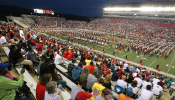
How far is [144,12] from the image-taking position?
7175cm

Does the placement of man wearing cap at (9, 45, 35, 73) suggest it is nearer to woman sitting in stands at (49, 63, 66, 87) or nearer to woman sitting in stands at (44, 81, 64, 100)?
woman sitting in stands at (49, 63, 66, 87)

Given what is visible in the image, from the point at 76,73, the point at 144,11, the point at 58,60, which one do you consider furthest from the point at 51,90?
the point at 144,11

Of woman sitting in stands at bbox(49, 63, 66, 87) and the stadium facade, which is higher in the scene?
the stadium facade

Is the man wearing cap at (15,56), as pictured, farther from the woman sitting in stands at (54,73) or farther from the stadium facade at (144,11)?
the stadium facade at (144,11)

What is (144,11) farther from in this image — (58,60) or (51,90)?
(51,90)

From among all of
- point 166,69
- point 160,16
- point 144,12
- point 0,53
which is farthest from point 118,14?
point 0,53

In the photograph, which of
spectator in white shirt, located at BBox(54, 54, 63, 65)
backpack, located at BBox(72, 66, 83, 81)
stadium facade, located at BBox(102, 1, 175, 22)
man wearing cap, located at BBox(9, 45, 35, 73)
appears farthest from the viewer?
stadium facade, located at BBox(102, 1, 175, 22)

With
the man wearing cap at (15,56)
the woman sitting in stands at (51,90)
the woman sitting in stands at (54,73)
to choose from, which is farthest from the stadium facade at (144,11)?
the woman sitting in stands at (51,90)

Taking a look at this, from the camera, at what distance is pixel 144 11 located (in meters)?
71.8

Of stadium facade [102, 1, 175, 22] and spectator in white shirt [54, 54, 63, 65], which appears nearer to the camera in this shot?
spectator in white shirt [54, 54, 63, 65]

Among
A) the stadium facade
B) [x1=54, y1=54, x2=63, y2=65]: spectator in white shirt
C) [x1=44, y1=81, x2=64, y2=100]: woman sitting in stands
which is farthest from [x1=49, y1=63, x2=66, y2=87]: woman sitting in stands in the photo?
the stadium facade

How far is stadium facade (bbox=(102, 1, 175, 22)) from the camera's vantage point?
2462 inches

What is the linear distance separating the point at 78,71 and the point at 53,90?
2.23 meters

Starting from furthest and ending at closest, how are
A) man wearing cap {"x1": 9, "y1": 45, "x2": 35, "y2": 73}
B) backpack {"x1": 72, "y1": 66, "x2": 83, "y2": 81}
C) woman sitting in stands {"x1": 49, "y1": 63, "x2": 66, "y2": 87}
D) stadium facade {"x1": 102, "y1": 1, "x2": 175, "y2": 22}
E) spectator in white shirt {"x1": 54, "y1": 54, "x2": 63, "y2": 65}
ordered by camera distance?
stadium facade {"x1": 102, "y1": 1, "x2": 175, "y2": 22}
spectator in white shirt {"x1": 54, "y1": 54, "x2": 63, "y2": 65}
man wearing cap {"x1": 9, "y1": 45, "x2": 35, "y2": 73}
backpack {"x1": 72, "y1": 66, "x2": 83, "y2": 81}
woman sitting in stands {"x1": 49, "y1": 63, "x2": 66, "y2": 87}
